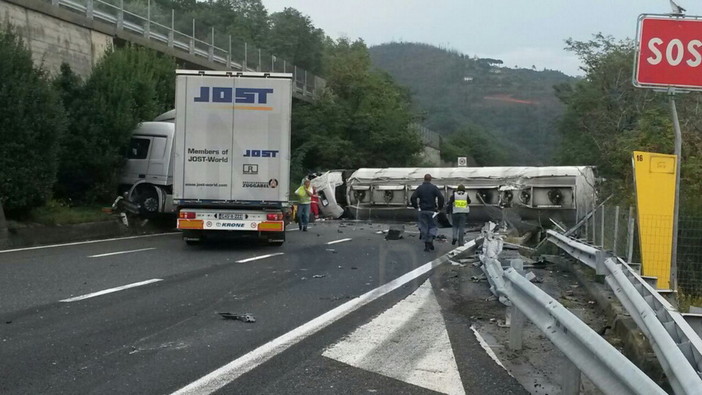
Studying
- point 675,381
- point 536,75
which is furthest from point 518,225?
point 536,75

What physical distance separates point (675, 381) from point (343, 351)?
3499mm

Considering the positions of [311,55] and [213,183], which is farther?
[311,55]

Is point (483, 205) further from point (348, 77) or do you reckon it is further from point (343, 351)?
point (348, 77)

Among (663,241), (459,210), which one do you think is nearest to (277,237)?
(459,210)

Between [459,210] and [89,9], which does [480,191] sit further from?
[89,9]

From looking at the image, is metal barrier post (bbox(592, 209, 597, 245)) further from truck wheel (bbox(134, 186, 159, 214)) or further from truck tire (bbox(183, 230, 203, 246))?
truck wheel (bbox(134, 186, 159, 214))

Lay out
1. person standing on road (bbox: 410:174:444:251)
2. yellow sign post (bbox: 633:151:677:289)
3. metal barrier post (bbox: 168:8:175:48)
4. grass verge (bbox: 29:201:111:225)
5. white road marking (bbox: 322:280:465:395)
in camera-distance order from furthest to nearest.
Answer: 1. metal barrier post (bbox: 168:8:175:48)
2. person standing on road (bbox: 410:174:444:251)
3. grass verge (bbox: 29:201:111:225)
4. yellow sign post (bbox: 633:151:677:289)
5. white road marking (bbox: 322:280:465:395)

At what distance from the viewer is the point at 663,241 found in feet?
34.1

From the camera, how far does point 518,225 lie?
951 inches

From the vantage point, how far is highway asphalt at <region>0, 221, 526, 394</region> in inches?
239

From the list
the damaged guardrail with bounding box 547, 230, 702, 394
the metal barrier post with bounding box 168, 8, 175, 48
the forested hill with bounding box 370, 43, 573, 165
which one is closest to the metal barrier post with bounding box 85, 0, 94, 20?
the metal barrier post with bounding box 168, 8, 175, 48

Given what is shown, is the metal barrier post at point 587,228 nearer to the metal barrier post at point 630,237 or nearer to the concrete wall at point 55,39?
the metal barrier post at point 630,237

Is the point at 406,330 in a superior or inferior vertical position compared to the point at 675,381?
inferior

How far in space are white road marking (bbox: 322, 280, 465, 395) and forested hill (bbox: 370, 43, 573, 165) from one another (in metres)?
66.2
